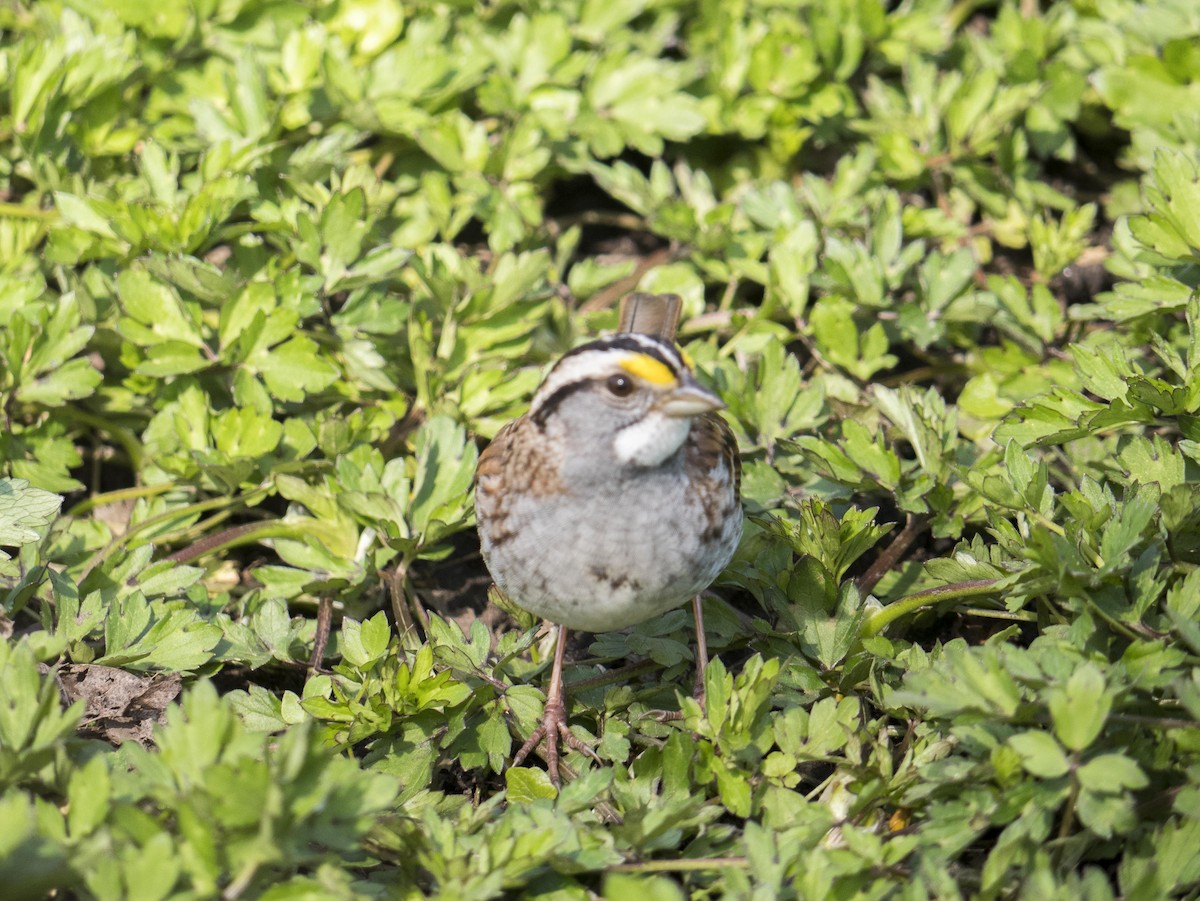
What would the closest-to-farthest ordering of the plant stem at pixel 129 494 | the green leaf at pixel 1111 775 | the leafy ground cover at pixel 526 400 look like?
1. the green leaf at pixel 1111 775
2. the leafy ground cover at pixel 526 400
3. the plant stem at pixel 129 494

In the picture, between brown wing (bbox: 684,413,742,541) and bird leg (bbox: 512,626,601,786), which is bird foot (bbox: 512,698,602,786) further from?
brown wing (bbox: 684,413,742,541)

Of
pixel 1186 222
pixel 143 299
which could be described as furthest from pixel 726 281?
pixel 143 299

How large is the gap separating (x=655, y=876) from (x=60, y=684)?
1887 mm

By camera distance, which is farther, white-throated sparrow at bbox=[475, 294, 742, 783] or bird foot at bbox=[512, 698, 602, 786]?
bird foot at bbox=[512, 698, 602, 786]

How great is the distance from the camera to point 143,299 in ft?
16.0

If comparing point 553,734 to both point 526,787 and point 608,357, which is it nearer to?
point 526,787

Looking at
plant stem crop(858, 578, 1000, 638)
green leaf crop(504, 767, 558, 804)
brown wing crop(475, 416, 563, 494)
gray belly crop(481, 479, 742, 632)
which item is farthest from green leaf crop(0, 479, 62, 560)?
plant stem crop(858, 578, 1000, 638)

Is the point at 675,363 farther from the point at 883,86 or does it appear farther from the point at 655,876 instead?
the point at 883,86

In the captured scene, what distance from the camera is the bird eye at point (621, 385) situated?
145 inches

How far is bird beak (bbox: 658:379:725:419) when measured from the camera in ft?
11.8

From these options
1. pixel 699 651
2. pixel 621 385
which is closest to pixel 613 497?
pixel 621 385

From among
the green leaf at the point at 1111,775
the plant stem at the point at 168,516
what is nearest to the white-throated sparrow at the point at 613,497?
the green leaf at the point at 1111,775

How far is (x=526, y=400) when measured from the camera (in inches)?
206

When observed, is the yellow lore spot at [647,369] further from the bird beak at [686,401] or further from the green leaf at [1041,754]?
the green leaf at [1041,754]
